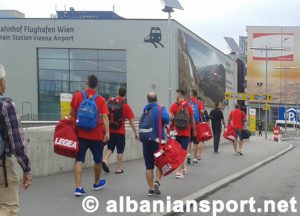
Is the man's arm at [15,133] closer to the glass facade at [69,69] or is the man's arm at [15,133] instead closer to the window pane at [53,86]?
the glass facade at [69,69]

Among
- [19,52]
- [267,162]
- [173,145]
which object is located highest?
[19,52]

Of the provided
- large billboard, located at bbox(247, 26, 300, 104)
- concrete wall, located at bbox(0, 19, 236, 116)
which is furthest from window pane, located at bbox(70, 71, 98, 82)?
large billboard, located at bbox(247, 26, 300, 104)

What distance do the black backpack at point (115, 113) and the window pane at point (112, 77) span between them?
33397 mm

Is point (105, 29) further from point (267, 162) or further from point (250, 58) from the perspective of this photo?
point (250, 58)

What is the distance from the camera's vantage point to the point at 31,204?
24.7ft

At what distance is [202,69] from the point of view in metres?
53.8

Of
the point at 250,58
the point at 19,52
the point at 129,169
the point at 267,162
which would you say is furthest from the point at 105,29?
the point at 250,58

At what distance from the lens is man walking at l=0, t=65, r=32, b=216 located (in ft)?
14.9

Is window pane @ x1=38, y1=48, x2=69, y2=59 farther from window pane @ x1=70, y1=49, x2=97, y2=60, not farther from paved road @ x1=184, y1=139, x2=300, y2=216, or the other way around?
paved road @ x1=184, y1=139, x2=300, y2=216

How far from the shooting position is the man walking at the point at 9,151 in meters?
4.53

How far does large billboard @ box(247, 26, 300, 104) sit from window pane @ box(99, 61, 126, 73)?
202 ft

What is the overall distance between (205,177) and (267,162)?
595cm

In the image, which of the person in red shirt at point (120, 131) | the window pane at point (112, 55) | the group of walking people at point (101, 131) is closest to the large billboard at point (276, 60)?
the window pane at point (112, 55)

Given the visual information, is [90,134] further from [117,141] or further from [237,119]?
[237,119]
